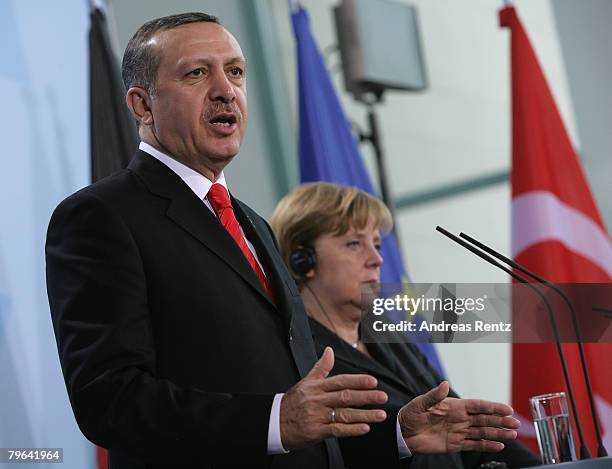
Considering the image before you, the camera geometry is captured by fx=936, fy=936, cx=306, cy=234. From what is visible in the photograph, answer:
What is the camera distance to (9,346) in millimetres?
2881

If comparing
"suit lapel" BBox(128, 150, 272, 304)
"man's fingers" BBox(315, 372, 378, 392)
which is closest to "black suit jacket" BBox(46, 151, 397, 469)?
"suit lapel" BBox(128, 150, 272, 304)

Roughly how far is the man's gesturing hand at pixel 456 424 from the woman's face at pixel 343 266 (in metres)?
1.19

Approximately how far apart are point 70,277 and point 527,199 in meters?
2.91

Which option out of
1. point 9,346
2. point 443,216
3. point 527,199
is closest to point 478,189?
point 443,216

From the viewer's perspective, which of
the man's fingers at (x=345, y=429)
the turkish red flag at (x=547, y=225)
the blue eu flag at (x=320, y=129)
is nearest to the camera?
the man's fingers at (x=345, y=429)

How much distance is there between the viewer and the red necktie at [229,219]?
1816mm

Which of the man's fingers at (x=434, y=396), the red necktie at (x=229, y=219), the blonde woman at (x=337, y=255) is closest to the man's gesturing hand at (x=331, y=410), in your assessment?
the man's fingers at (x=434, y=396)

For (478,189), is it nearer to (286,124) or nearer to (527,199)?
(286,124)

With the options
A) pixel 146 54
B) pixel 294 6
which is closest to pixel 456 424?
pixel 146 54

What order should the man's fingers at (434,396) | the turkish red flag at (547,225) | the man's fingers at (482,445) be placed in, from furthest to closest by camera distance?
the turkish red flag at (547,225) < the man's fingers at (482,445) < the man's fingers at (434,396)

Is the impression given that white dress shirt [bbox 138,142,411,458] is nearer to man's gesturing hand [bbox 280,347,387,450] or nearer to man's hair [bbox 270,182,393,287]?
man's gesturing hand [bbox 280,347,387,450]

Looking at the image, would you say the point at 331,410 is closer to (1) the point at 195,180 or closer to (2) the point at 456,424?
(2) the point at 456,424

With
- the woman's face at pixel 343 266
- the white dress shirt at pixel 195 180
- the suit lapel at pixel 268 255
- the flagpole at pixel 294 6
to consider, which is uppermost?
the flagpole at pixel 294 6

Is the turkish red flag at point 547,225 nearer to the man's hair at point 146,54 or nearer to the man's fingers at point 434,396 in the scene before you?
the man's fingers at point 434,396
